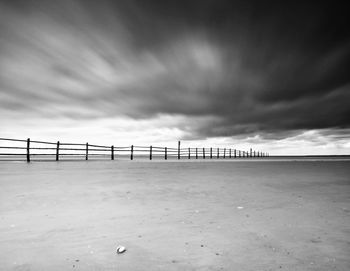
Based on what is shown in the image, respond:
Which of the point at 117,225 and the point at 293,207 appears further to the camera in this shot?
the point at 293,207

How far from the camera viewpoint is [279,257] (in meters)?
1.79

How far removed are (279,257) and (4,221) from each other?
2767 mm

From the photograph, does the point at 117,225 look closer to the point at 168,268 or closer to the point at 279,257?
the point at 168,268

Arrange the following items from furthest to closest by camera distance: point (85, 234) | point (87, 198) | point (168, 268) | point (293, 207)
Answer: point (87, 198), point (293, 207), point (85, 234), point (168, 268)

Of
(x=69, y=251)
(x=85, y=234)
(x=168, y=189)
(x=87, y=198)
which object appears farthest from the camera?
(x=168, y=189)

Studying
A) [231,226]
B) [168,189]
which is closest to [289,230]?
[231,226]

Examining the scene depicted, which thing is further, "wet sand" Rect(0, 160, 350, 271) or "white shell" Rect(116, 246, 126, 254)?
"white shell" Rect(116, 246, 126, 254)

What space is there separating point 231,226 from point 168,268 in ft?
3.46

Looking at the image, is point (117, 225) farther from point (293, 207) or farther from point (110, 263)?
point (293, 207)

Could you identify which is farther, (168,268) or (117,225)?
(117,225)

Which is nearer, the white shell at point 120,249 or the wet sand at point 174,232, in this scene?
the wet sand at point 174,232

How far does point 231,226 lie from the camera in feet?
8.18

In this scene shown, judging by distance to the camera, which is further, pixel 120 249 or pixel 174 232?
pixel 174 232

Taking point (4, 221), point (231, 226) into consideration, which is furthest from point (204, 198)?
point (4, 221)
